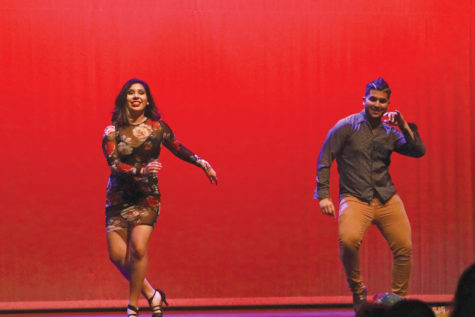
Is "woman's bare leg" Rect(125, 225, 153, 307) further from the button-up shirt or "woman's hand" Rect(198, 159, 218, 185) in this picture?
the button-up shirt

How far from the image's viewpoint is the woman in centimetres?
409

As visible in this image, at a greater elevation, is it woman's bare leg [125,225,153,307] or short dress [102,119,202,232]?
short dress [102,119,202,232]

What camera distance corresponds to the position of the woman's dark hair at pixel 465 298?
1.57m

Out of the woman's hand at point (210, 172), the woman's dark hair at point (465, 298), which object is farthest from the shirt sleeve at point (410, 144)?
the woman's dark hair at point (465, 298)

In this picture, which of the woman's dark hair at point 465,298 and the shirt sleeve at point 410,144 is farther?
the shirt sleeve at point 410,144

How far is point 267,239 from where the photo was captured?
539 centimetres

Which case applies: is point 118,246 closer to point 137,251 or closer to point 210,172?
point 137,251

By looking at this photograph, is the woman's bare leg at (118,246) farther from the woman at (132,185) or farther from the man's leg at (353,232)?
the man's leg at (353,232)

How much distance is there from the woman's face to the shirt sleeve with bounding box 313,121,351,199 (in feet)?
3.71

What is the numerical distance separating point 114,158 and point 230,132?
4.80ft

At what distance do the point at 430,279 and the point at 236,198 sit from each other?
5.50 ft

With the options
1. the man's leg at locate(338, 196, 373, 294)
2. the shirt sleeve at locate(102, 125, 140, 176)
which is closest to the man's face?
the man's leg at locate(338, 196, 373, 294)

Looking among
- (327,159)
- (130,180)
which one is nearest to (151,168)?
(130,180)

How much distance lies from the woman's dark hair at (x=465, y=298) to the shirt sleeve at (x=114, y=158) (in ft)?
8.71
